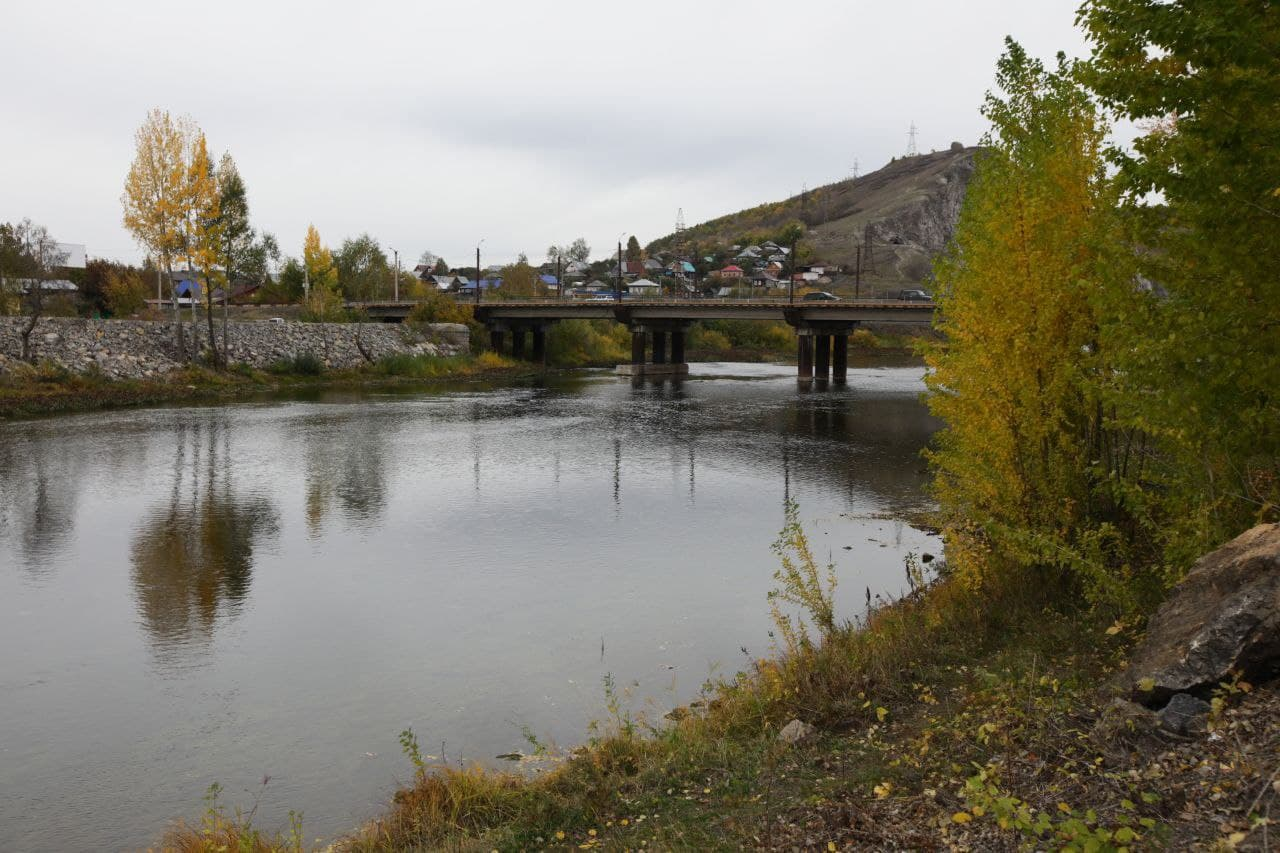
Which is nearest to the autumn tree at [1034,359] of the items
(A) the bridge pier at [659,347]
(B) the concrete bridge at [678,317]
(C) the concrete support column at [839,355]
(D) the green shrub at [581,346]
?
(B) the concrete bridge at [678,317]

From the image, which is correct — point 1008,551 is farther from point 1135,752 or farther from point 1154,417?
point 1135,752

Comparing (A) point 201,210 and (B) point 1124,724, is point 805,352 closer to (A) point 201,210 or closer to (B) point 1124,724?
(A) point 201,210

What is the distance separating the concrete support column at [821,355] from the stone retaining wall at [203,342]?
92.7ft

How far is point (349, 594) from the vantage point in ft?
49.6

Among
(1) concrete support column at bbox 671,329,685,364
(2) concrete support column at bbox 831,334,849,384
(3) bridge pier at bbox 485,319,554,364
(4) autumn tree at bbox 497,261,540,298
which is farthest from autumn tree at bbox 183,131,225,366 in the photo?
(4) autumn tree at bbox 497,261,540,298

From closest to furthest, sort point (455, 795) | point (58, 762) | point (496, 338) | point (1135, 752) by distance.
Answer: point (1135, 752), point (455, 795), point (58, 762), point (496, 338)

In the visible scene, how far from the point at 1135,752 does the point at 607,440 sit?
28.1 meters

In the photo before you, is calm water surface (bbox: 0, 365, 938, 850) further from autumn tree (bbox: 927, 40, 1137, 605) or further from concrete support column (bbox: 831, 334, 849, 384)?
concrete support column (bbox: 831, 334, 849, 384)

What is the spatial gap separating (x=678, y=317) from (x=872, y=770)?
64.8 meters

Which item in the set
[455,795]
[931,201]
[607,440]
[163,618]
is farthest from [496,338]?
[931,201]

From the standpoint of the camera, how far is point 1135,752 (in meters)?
6.22

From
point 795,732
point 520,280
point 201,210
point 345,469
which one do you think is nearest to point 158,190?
point 201,210

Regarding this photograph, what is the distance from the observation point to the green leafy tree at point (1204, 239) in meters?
7.33

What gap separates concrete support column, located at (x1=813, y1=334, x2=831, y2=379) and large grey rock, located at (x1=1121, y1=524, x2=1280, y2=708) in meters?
62.9
